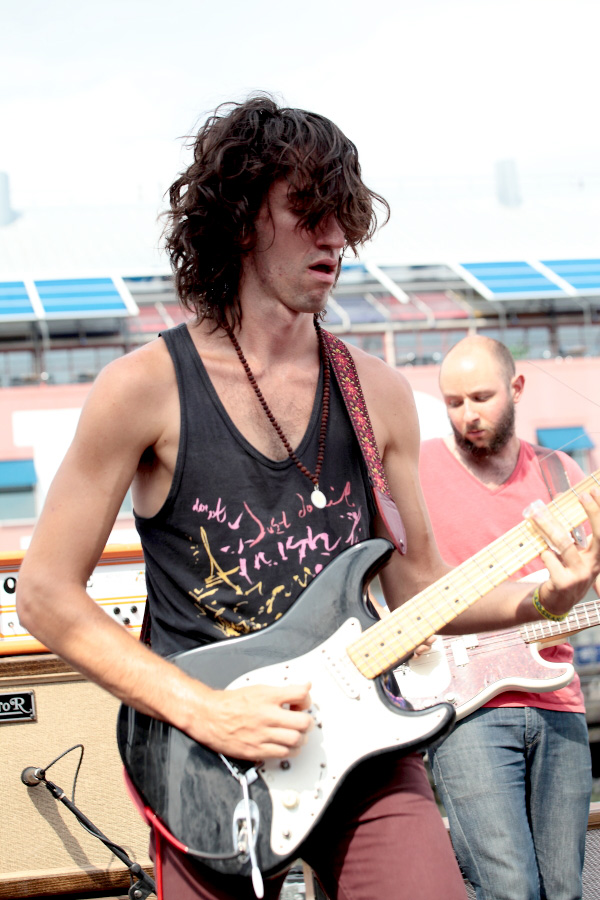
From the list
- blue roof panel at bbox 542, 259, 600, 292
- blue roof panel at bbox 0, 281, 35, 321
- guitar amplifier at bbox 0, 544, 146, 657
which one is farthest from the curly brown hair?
blue roof panel at bbox 542, 259, 600, 292

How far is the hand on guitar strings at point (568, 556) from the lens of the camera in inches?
67.2

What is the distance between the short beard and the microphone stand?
1.80m

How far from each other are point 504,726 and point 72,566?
1657 millimetres

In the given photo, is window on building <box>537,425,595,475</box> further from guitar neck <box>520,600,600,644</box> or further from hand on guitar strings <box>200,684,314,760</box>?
guitar neck <box>520,600,600,644</box>

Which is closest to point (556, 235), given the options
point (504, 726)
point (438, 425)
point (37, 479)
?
point (438, 425)

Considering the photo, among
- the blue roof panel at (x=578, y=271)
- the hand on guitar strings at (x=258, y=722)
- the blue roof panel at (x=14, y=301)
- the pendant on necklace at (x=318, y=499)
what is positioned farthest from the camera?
the blue roof panel at (x=578, y=271)

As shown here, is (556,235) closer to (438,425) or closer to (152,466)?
(438,425)

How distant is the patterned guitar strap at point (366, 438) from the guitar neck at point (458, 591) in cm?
14

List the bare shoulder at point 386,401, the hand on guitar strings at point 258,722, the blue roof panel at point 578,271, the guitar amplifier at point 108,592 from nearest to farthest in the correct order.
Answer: the hand on guitar strings at point 258,722, the bare shoulder at point 386,401, the guitar amplifier at point 108,592, the blue roof panel at point 578,271

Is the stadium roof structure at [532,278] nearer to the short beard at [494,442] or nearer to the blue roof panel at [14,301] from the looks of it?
the blue roof panel at [14,301]

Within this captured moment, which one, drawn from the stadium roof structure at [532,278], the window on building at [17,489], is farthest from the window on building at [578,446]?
the stadium roof structure at [532,278]

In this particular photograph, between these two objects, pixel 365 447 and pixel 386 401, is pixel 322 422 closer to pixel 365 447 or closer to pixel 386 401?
pixel 365 447

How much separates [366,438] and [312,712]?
59 cm

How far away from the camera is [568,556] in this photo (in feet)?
5.64
